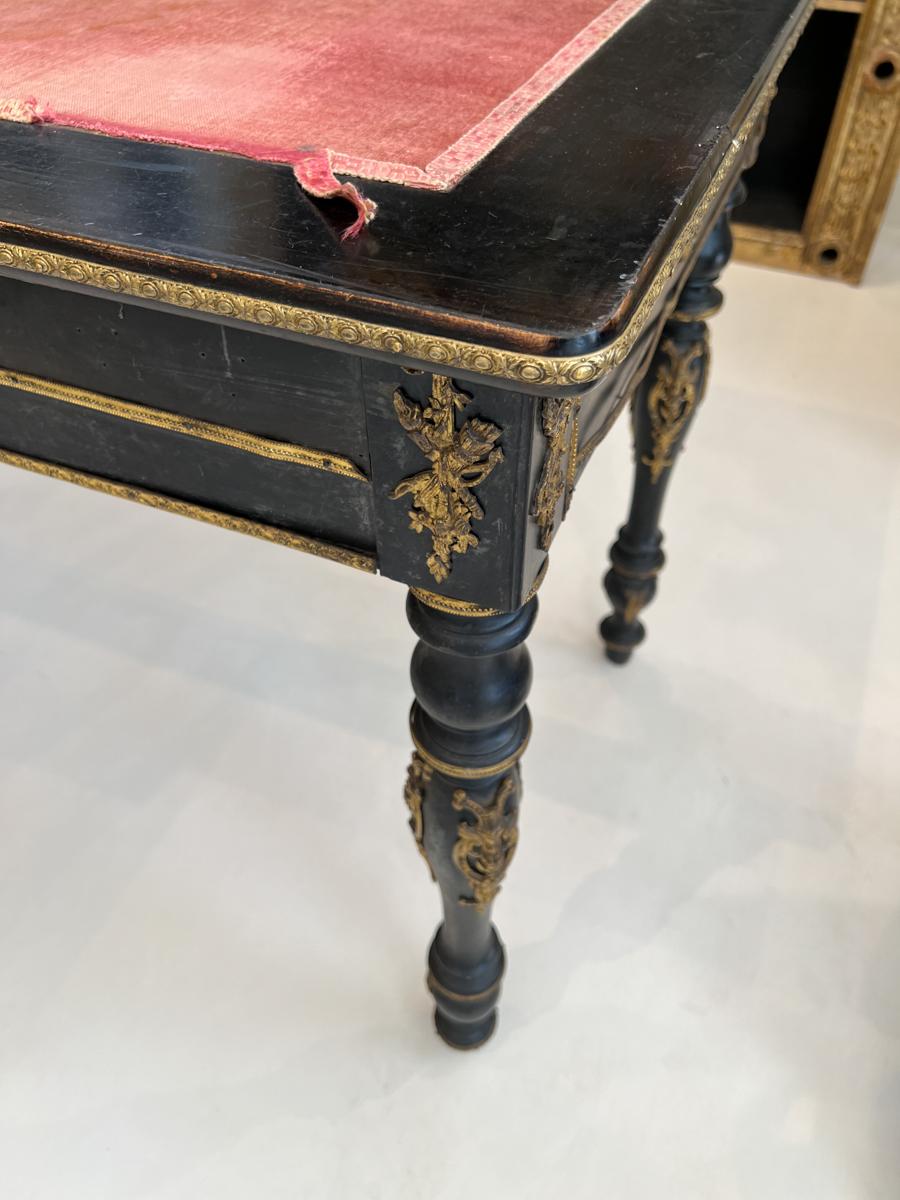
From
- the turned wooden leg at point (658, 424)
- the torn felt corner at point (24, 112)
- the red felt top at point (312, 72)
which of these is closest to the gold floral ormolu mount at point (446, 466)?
the red felt top at point (312, 72)

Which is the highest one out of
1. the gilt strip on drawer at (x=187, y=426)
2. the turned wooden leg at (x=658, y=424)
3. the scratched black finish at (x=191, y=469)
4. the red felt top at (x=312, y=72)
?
the red felt top at (x=312, y=72)

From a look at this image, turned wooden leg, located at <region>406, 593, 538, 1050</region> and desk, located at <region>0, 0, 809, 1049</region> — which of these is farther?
turned wooden leg, located at <region>406, 593, 538, 1050</region>

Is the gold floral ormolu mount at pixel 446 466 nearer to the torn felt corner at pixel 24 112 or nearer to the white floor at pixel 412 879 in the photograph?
the torn felt corner at pixel 24 112

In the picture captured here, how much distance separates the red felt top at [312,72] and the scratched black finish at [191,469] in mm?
170

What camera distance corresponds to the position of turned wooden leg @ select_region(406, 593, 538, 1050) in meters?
0.70

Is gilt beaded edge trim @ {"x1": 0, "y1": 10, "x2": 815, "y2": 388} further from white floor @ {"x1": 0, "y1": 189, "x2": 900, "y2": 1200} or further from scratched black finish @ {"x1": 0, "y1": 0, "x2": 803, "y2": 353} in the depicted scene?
white floor @ {"x1": 0, "y1": 189, "x2": 900, "y2": 1200}

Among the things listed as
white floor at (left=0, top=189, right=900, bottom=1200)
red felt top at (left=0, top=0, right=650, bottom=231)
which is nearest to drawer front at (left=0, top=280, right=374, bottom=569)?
red felt top at (left=0, top=0, right=650, bottom=231)

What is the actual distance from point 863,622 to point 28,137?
4.00ft

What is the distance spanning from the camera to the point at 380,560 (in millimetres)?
666

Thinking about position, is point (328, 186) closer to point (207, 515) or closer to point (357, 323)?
point (357, 323)

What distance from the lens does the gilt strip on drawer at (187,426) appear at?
0.63 meters

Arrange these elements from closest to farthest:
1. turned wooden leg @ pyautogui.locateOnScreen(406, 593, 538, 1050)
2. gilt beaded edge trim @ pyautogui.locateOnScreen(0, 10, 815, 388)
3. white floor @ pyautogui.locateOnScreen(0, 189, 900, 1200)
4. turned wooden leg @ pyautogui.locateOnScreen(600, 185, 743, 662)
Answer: gilt beaded edge trim @ pyautogui.locateOnScreen(0, 10, 815, 388) < turned wooden leg @ pyautogui.locateOnScreen(406, 593, 538, 1050) < white floor @ pyautogui.locateOnScreen(0, 189, 900, 1200) < turned wooden leg @ pyautogui.locateOnScreen(600, 185, 743, 662)

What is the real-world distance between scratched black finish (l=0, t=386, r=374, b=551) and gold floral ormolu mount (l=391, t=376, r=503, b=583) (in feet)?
0.15

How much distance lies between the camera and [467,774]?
0.77m
